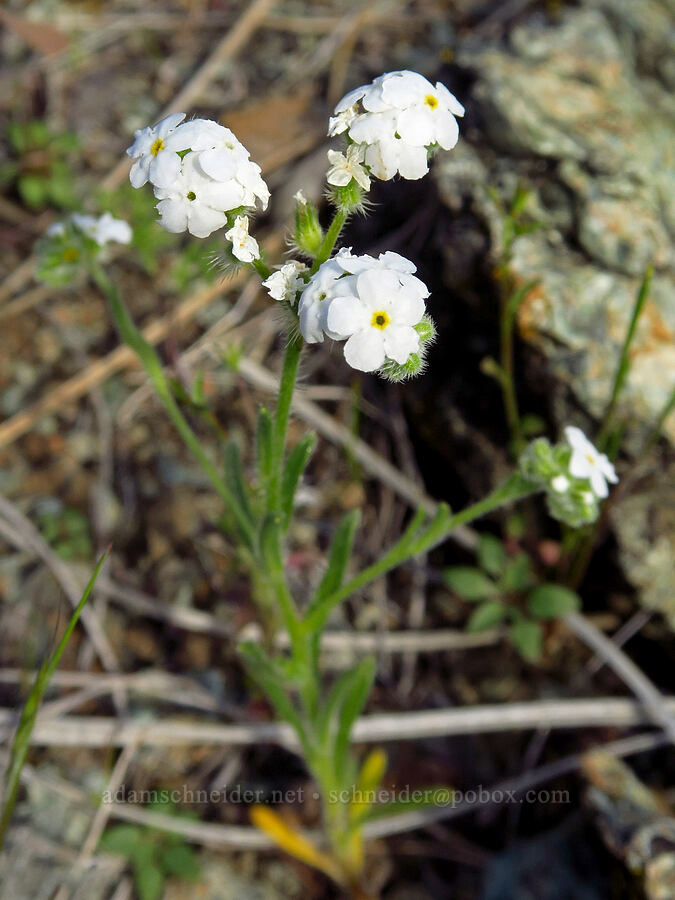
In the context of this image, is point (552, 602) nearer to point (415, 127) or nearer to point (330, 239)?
point (330, 239)

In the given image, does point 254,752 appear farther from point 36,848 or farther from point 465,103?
point 465,103

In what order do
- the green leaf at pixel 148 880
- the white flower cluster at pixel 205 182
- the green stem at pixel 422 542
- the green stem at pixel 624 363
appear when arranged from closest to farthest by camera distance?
1. the white flower cluster at pixel 205 182
2. the green stem at pixel 422 542
3. the green stem at pixel 624 363
4. the green leaf at pixel 148 880

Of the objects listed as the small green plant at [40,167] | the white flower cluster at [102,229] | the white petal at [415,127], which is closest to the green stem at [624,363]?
the white petal at [415,127]

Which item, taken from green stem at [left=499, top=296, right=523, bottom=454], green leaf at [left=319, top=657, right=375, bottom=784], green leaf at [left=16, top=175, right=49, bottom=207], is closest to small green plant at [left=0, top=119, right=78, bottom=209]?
green leaf at [left=16, top=175, right=49, bottom=207]

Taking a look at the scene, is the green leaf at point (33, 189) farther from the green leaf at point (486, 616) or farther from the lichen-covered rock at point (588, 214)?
the green leaf at point (486, 616)

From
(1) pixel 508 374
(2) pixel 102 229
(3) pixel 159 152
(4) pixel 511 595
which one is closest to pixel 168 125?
(3) pixel 159 152

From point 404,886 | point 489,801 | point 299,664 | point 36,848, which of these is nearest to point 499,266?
point 299,664

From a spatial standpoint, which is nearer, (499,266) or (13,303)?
(499,266)
